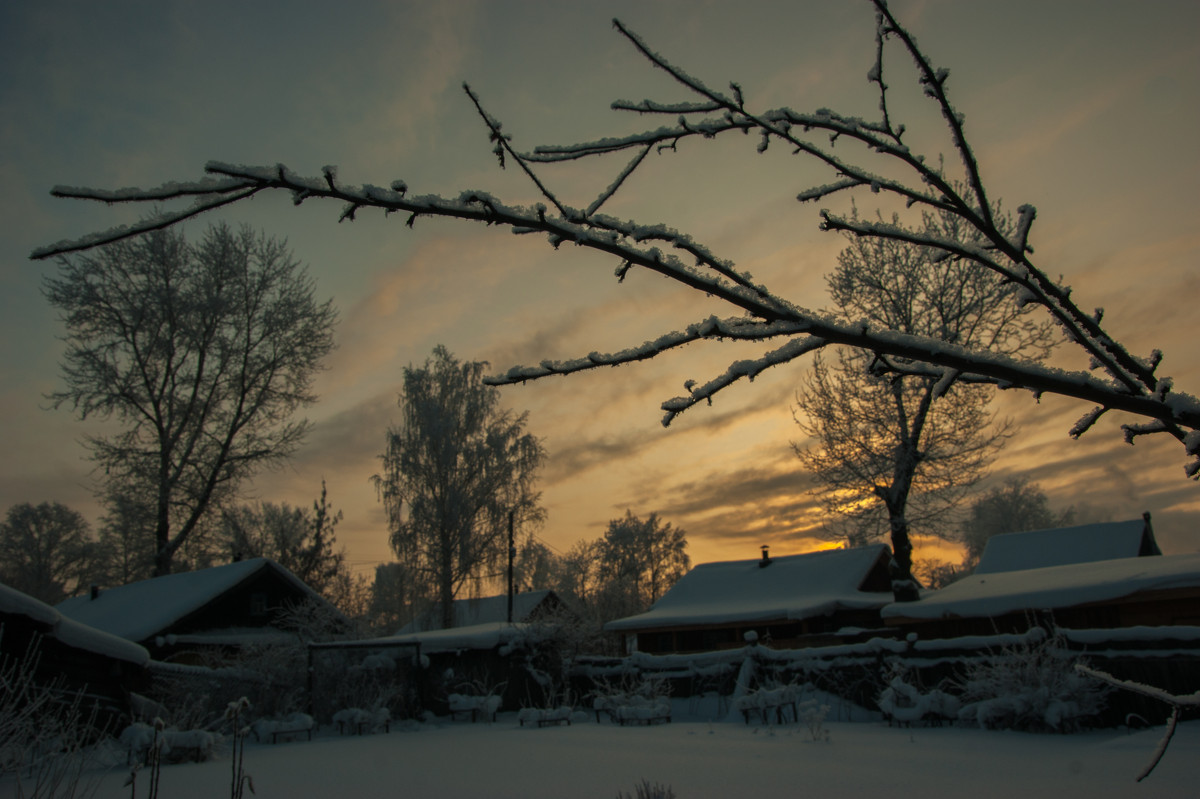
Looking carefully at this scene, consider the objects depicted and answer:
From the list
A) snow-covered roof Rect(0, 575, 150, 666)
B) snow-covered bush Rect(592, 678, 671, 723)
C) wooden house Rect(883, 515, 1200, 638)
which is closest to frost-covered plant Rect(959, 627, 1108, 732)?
wooden house Rect(883, 515, 1200, 638)

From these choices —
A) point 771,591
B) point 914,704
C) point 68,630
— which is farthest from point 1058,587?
point 68,630

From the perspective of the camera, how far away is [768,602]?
80.6 ft

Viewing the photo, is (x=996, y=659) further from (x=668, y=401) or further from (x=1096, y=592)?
(x=668, y=401)

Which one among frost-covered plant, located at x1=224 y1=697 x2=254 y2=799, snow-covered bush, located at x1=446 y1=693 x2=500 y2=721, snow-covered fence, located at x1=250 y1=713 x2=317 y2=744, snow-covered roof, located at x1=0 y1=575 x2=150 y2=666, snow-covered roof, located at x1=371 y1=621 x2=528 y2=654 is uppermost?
snow-covered roof, located at x1=0 y1=575 x2=150 y2=666

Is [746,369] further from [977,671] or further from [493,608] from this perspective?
[493,608]

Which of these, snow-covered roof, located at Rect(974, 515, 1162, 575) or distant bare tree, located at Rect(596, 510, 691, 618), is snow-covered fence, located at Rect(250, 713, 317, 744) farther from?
distant bare tree, located at Rect(596, 510, 691, 618)

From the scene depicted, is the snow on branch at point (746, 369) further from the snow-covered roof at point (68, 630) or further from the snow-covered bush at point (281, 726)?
the snow-covered bush at point (281, 726)

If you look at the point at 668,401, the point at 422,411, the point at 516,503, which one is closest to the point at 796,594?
the point at 516,503

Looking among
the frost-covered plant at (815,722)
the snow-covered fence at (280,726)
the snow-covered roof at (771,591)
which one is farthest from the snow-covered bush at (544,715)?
the snow-covered roof at (771,591)

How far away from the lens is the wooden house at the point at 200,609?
63.9ft

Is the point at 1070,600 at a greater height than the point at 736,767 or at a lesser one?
greater

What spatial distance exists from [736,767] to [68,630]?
33.5 feet

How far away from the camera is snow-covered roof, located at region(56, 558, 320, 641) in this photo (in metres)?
19.4

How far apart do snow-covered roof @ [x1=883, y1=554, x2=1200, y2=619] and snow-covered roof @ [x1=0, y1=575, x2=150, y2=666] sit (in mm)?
17090
